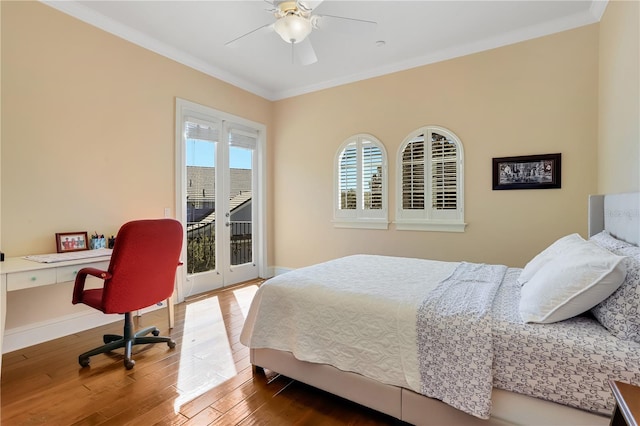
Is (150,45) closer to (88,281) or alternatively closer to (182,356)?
(88,281)

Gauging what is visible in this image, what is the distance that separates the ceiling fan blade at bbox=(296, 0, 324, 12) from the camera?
2.19 meters

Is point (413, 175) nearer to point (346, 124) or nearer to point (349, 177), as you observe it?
point (349, 177)

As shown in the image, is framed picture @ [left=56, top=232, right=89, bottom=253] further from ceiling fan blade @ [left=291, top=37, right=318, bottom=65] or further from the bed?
ceiling fan blade @ [left=291, top=37, right=318, bottom=65]

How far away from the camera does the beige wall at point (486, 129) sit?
3000 millimetres

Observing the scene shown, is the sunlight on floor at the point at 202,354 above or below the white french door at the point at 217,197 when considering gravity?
below

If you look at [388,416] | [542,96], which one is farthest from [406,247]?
[388,416]

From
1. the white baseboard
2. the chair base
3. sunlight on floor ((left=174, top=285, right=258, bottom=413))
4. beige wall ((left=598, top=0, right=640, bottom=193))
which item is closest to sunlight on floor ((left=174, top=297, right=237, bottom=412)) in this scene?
sunlight on floor ((left=174, top=285, right=258, bottom=413))

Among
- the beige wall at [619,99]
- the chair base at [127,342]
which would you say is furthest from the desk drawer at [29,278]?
the beige wall at [619,99]

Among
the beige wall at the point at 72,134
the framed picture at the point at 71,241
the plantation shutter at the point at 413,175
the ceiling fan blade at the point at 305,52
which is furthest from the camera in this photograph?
the plantation shutter at the point at 413,175

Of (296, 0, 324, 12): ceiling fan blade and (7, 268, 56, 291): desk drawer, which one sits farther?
(296, 0, 324, 12): ceiling fan blade

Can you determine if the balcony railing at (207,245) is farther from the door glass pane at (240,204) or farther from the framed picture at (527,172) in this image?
the framed picture at (527,172)

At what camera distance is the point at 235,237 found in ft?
14.9

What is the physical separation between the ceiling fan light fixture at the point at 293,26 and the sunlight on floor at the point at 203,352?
262cm

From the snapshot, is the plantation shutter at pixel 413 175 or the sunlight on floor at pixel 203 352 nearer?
the sunlight on floor at pixel 203 352
